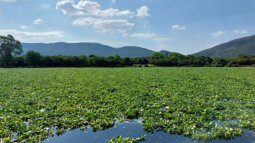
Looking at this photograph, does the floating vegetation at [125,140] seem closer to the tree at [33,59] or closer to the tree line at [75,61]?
the tree line at [75,61]

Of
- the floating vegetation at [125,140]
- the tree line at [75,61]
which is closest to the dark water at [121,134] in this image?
the floating vegetation at [125,140]

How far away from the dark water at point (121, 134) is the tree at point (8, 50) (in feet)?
282

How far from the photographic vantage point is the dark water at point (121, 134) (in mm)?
8727

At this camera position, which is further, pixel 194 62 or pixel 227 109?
pixel 194 62

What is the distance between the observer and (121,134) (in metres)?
9.51

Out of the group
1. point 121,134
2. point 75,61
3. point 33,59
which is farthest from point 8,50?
point 121,134

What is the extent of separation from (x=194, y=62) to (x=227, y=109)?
282 ft

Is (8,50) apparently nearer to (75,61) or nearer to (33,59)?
(33,59)

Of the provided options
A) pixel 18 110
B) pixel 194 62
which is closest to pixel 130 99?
pixel 18 110

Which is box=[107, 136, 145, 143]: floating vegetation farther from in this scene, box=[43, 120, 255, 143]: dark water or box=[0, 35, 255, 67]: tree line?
box=[0, 35, 255, 67]: tree line

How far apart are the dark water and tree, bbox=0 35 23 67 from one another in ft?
282

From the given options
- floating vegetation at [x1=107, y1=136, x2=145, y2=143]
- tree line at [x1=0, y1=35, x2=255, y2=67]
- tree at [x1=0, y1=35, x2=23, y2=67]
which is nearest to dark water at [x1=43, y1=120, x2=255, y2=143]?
floating vegetation at [x1=107, y1=136, x2=145, y2=143]

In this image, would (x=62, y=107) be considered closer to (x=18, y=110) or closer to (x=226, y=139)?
(x=18, y=110)

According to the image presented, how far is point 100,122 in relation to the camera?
34.9 feet
